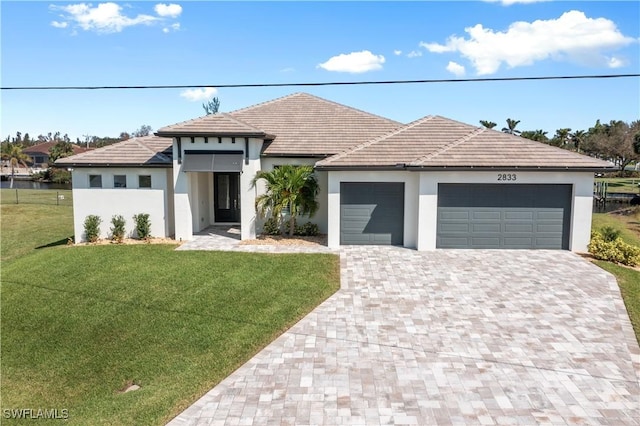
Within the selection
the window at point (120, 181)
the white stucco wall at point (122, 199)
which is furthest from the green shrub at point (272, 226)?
the window at point (120, 181)

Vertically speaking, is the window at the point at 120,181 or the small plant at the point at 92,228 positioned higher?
the window at the point at 120,181

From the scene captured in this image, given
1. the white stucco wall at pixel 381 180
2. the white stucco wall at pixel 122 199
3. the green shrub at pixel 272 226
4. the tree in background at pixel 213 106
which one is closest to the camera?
the white stucco wall at pixel 381 180

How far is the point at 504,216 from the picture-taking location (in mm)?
15750

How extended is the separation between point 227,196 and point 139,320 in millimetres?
Answer: 11038

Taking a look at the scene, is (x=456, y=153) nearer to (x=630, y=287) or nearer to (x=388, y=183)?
(x=388, y=183)

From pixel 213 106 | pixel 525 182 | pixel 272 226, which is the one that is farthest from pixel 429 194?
pixel 213 106

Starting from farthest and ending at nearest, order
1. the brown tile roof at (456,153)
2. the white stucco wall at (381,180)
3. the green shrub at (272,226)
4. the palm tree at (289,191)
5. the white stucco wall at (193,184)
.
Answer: the green shrub at (272,226) → the white stucco wall at (193,184) → the palm tree at (289,191) → the white stucco wall at (381,180) → the brown tile roof at (456,153)

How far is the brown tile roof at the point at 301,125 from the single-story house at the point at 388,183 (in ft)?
0.38

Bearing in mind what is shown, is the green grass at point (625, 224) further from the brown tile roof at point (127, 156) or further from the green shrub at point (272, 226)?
the brown tile roof at point (127, 156)

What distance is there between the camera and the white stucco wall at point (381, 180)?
16.0 meters

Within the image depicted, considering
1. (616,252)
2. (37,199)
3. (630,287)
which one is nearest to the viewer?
(630,287)

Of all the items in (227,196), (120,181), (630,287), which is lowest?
(630,287)

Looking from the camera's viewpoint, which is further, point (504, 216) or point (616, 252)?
point (504, 216)

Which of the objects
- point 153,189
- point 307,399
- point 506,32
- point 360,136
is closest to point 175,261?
point 153,189
